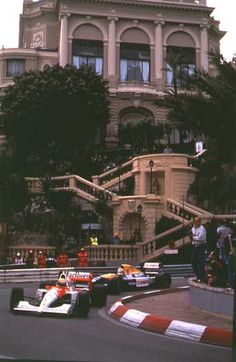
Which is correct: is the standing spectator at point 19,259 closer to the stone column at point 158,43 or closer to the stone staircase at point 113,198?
the stone staircase at point 113,198

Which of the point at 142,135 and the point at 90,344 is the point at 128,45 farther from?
the point at 90,344

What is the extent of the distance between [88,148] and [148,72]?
1562 centimetres

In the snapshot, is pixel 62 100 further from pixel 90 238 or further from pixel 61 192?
pixel 90 238

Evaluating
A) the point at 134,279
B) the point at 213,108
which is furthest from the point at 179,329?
the point at 134,279

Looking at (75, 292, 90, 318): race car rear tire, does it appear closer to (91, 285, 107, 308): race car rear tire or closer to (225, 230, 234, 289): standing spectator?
(91, 285, 107, 308): race car rear tire

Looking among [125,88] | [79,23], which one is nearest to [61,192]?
[125,88]

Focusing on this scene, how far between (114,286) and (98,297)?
2.98 meters

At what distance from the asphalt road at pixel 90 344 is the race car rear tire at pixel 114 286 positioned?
223 inches

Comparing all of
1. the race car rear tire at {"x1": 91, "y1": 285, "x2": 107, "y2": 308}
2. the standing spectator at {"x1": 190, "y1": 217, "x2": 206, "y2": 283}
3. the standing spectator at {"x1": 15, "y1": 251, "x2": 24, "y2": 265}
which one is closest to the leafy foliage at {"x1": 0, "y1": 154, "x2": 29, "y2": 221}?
the standing spectator at {"x1": 15, "y1": 251, "x2": 24, "y2": 265}

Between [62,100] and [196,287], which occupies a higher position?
[62,100]

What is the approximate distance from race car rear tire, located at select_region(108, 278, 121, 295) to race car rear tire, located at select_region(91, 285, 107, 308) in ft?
8.64

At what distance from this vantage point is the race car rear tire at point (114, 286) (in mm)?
18062

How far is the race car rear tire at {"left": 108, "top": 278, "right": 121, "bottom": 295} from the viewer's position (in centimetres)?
1806

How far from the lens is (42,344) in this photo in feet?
30.8
